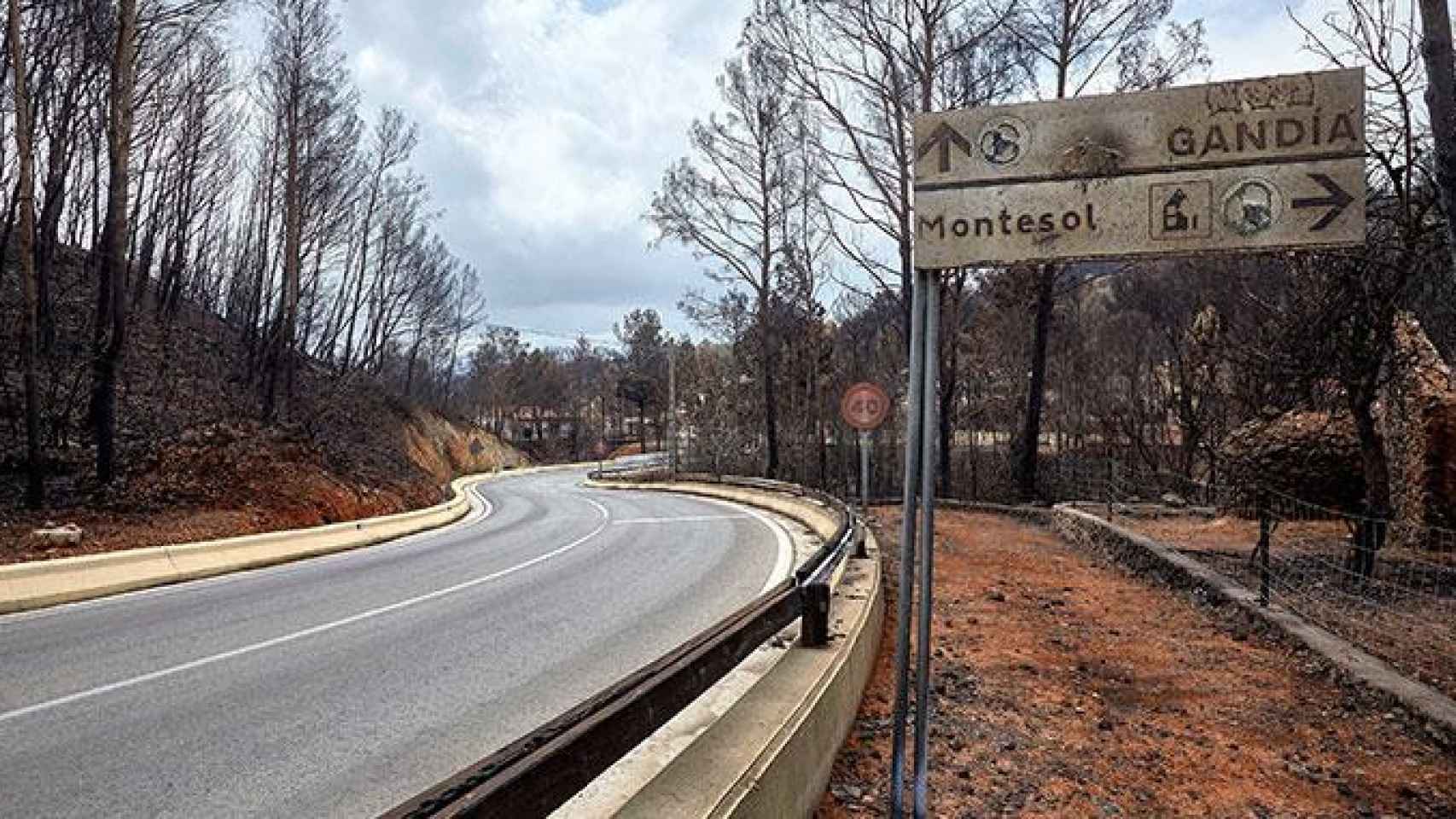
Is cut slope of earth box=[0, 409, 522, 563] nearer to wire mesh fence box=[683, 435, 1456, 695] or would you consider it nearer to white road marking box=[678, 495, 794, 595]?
white road marking box=[678, 495, 794, 595]

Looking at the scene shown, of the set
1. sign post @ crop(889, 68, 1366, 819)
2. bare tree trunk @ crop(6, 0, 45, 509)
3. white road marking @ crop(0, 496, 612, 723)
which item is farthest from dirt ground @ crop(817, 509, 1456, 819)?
bare tree trunk @ crop(6, 0, 45, 509)

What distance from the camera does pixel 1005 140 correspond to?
3.40m

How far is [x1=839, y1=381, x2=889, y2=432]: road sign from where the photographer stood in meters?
14.3

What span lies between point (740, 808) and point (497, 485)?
46200 millimetres

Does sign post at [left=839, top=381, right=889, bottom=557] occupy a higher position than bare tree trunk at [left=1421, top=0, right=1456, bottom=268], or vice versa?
bare tree trunk at [left=1421, top=0, right=1456, bottom=268]

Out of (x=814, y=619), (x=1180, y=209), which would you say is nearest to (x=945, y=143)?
(x=1180, y=209)

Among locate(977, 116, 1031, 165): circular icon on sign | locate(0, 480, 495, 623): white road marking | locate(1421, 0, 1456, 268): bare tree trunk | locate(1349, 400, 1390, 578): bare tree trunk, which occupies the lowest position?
locate(0, 480, 495, 623): white road marking

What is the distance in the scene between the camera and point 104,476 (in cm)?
1535

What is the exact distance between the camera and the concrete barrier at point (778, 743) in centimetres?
320

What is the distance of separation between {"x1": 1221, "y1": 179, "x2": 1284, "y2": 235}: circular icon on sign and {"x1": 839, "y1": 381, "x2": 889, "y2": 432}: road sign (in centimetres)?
1108

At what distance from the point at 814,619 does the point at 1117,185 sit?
3.38 metres

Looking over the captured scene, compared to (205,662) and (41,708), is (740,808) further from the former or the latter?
(205,662)

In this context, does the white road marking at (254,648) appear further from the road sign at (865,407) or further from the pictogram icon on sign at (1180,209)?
the pictogram icon on sign at (1180,209)

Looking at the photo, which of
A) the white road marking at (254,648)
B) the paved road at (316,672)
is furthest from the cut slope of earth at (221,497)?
the white road marking at (254,648)
